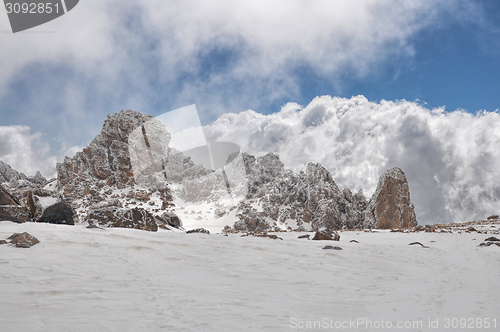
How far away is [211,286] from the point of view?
5703mm

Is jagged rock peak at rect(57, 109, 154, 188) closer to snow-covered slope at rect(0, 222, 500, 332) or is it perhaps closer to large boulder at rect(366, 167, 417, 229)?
large boulder at rect(366, 167, 417, 229)

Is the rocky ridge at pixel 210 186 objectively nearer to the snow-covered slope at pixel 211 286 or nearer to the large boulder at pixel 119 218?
the large boulder at pixel 119 218

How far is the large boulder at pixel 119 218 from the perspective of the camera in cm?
1384

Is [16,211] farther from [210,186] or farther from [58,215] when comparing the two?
[210,186]

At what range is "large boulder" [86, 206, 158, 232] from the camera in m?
13.8

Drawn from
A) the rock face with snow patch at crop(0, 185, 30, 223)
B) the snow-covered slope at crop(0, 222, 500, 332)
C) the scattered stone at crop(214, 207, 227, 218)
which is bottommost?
the scattered stone at crop(214, 207, 227, 218)

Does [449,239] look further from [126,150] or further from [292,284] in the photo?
[126,150]

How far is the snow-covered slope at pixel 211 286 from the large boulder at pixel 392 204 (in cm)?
2231

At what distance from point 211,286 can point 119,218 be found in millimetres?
10510

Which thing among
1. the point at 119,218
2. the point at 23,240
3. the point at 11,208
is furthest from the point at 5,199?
the point at 23,240

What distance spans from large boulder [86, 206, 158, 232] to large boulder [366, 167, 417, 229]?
25.4 metres

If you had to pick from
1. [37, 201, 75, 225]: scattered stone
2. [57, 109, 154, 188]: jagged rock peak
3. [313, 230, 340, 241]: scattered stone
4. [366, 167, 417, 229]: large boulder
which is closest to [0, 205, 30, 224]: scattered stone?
[37, 201, 75, 225]: scattered stone

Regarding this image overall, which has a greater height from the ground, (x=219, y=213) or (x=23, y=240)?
(x=23, y=240)

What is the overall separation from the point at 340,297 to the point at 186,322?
323 cm
